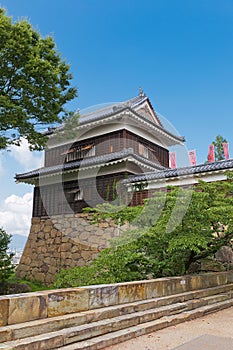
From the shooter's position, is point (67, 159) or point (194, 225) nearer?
point (194, 225)

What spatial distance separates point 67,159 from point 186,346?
14.5 meters

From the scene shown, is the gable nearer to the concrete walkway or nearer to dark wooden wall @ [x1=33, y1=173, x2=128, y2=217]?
dark wooden wall @ [x1=33, y1=173, x2=128, y2=217]

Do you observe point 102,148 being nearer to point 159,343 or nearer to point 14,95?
point 14,95

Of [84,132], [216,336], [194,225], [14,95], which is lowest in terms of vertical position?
[216,336]

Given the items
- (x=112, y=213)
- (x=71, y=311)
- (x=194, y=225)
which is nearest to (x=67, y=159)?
(x=112, y=213)

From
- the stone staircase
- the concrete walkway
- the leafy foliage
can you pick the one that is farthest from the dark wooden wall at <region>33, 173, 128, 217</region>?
the concrete walkway

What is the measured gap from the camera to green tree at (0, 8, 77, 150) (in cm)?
907

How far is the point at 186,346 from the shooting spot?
376 centimetres

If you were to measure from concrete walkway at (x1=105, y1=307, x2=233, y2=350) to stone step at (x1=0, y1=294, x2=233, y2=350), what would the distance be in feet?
0.54

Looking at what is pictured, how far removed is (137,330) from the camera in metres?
4.22

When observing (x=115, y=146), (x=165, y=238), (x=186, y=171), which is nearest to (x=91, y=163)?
(x=115, y=146)

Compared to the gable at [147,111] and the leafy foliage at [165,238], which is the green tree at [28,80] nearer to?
the leafy foliage at [165,238]

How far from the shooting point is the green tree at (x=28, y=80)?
29.8ft

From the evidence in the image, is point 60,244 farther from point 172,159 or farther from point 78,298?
point 78,298
